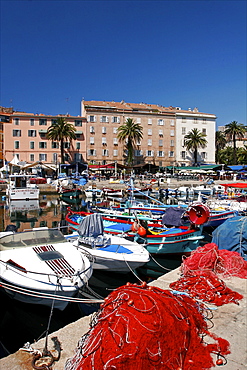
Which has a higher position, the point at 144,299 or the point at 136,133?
the point at 136,133

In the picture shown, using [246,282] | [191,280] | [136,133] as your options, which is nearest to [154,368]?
[191,280]

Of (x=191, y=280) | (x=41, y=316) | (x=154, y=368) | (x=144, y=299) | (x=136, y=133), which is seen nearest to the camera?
(x=154, y=368)

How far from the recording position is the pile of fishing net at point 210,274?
727 centimetres

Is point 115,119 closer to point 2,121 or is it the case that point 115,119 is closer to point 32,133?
point 32,133

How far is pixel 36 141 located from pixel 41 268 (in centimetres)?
5924

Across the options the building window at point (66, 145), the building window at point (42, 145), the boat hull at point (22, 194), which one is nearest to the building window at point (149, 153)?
the building window at point (66, 145)

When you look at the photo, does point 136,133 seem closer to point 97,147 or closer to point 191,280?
point 97,147

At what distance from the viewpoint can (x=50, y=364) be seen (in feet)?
15.8

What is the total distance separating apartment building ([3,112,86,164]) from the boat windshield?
55208 mm

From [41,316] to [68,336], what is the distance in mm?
3863

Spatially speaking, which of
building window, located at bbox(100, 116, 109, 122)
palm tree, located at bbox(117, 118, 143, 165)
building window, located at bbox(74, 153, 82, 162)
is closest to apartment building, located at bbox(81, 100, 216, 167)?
building window, located at bbox(100, 116, 109, 122)

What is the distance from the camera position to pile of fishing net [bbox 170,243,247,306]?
7.27 metres

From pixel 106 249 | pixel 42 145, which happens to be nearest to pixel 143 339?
pixel 106 249

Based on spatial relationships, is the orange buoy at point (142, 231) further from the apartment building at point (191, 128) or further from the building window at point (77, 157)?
the apartment building at point (191, 128)
